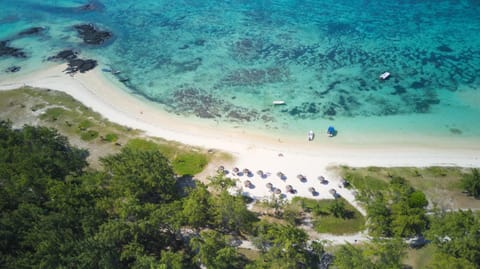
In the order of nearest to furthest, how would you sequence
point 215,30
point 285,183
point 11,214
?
point 11,214, point 285,183, point 215,30

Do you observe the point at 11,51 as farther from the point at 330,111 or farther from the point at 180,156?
the point at 330,111

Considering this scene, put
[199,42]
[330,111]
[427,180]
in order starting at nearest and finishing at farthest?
[427,180], [330,111], [199,42]

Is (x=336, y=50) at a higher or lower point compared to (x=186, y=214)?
higher

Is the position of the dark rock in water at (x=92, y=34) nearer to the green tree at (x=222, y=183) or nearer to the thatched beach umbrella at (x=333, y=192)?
the green tree at (x=222, y=183)

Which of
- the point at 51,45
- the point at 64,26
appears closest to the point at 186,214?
the point at 51,45

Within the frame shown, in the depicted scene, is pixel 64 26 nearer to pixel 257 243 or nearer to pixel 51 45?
pixel 51 45

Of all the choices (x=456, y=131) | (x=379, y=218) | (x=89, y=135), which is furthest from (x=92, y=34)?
(x=456, y=131)
